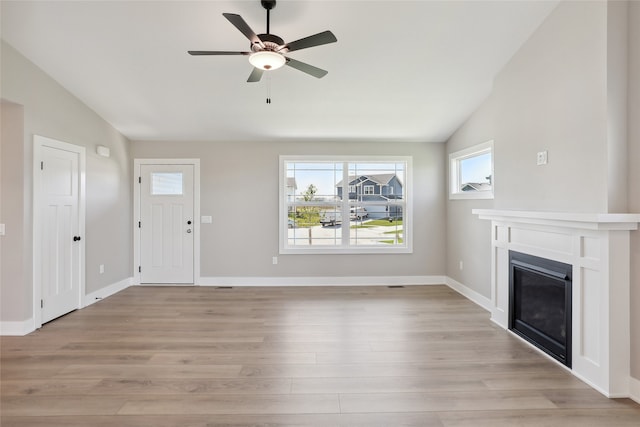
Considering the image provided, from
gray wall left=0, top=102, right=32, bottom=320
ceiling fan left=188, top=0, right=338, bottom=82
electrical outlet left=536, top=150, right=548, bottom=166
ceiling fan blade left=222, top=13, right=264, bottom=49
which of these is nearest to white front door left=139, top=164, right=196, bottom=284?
gray wall left=0, top=102, right=32, bottom=320

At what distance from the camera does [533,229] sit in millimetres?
2992

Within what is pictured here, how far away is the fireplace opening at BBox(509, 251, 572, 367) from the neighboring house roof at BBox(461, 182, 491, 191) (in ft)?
4.00

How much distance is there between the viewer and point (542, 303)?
9.66ft

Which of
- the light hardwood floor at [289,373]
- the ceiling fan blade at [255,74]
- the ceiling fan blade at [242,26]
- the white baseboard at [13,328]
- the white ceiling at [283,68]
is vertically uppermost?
the white ceiling at [283,68]

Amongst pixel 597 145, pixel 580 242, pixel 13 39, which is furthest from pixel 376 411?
pixel 13 39

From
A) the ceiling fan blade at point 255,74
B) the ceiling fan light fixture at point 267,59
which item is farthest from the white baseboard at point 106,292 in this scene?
the ceiling fan light fixture at point 267,59

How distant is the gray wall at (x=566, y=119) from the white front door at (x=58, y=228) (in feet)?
16.8

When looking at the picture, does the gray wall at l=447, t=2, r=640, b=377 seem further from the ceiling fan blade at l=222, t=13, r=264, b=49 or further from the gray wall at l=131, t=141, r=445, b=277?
the ceiling fan blade at l=222, t=13, r=264, b=49

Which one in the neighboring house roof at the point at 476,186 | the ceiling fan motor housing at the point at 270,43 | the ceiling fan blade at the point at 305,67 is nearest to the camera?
the ceiling fan motor housing at the point at 270,43

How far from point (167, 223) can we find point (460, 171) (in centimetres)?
484

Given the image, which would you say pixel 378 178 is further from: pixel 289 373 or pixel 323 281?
pixel 289 373

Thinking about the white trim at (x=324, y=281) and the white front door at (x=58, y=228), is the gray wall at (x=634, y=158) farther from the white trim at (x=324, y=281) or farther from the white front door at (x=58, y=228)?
the white front door at (x=58, y=228)

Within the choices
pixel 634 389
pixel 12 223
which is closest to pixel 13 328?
pixel 12 223

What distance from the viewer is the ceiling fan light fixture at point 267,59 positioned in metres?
2.34
